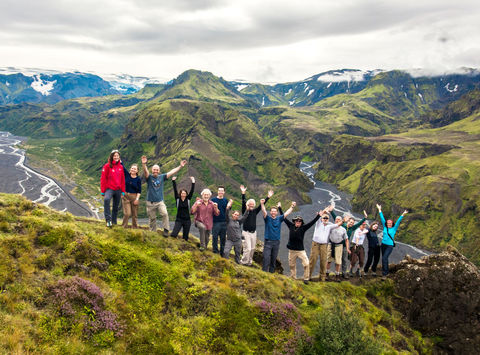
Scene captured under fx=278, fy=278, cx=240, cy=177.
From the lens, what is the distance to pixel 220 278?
1648 centimetres

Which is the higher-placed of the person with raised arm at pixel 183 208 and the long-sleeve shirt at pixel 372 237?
the person with raised arm at pixel 183 208

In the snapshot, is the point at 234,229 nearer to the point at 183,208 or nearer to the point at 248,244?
the point at 248,244

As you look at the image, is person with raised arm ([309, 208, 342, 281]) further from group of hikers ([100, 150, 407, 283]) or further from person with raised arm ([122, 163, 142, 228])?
person with raised arm ([122, 163, 142, 228])

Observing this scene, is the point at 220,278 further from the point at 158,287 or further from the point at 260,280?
the point at 158,287

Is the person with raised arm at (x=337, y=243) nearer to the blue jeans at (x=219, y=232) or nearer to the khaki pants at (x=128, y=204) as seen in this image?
the blue jeans at (x=219, y=232)

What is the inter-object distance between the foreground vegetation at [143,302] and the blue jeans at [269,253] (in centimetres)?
181

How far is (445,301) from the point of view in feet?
63.3

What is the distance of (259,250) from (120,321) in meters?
17.8

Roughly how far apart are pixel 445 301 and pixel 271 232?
1297cm

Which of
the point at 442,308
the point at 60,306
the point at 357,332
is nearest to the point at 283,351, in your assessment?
the point at 357,332

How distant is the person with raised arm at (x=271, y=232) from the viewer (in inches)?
752

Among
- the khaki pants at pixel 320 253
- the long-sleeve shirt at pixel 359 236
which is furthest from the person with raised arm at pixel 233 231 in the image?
the long-sleeve shirt at pixel 359 236

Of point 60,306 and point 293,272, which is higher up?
point 60,306

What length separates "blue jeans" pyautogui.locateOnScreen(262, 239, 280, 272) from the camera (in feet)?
65.6
